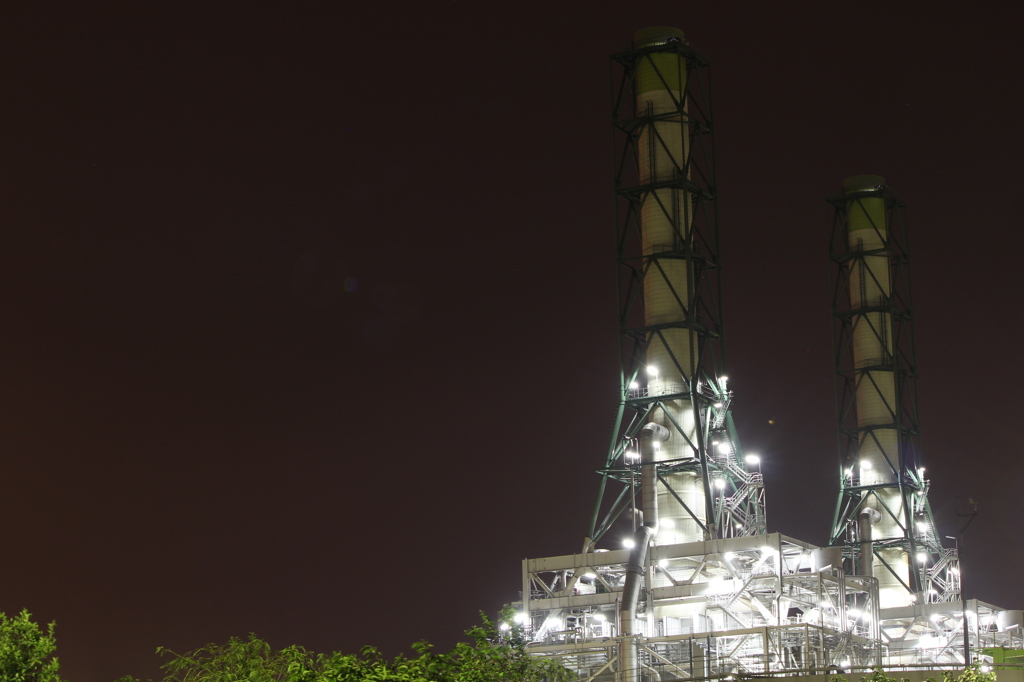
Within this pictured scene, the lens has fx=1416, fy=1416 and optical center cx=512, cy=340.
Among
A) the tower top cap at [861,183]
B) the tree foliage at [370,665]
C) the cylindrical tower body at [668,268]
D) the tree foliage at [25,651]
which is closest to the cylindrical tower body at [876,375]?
the tower top cap at [861,183]

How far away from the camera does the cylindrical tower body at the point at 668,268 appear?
88.9 meters

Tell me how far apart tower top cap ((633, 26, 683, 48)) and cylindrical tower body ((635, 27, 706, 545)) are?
0.23ft

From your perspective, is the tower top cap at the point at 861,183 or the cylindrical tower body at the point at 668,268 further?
the tower top cap at the point at 861,183

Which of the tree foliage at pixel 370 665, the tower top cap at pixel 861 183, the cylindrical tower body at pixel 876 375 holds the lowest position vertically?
the tree foliage at pixel 370 665

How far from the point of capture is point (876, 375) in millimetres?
115312

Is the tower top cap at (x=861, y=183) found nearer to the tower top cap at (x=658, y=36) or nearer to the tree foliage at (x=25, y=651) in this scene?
the tower top cap at (x=658, y=36)

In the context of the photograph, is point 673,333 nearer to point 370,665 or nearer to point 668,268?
point 668,268

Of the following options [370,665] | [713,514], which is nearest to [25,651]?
[370,665]

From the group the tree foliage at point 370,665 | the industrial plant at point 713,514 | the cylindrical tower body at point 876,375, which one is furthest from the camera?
the cylindrical tower body at point 876,375

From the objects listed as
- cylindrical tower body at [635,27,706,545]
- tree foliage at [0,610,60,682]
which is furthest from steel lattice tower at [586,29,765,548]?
tree foliage at [0,610,60,682]

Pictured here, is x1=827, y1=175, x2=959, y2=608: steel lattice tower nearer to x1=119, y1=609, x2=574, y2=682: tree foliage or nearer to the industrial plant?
the industrial plant

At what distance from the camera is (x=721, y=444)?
306 ft

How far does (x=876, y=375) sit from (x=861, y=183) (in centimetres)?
1636

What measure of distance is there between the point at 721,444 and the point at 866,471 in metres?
24.5
